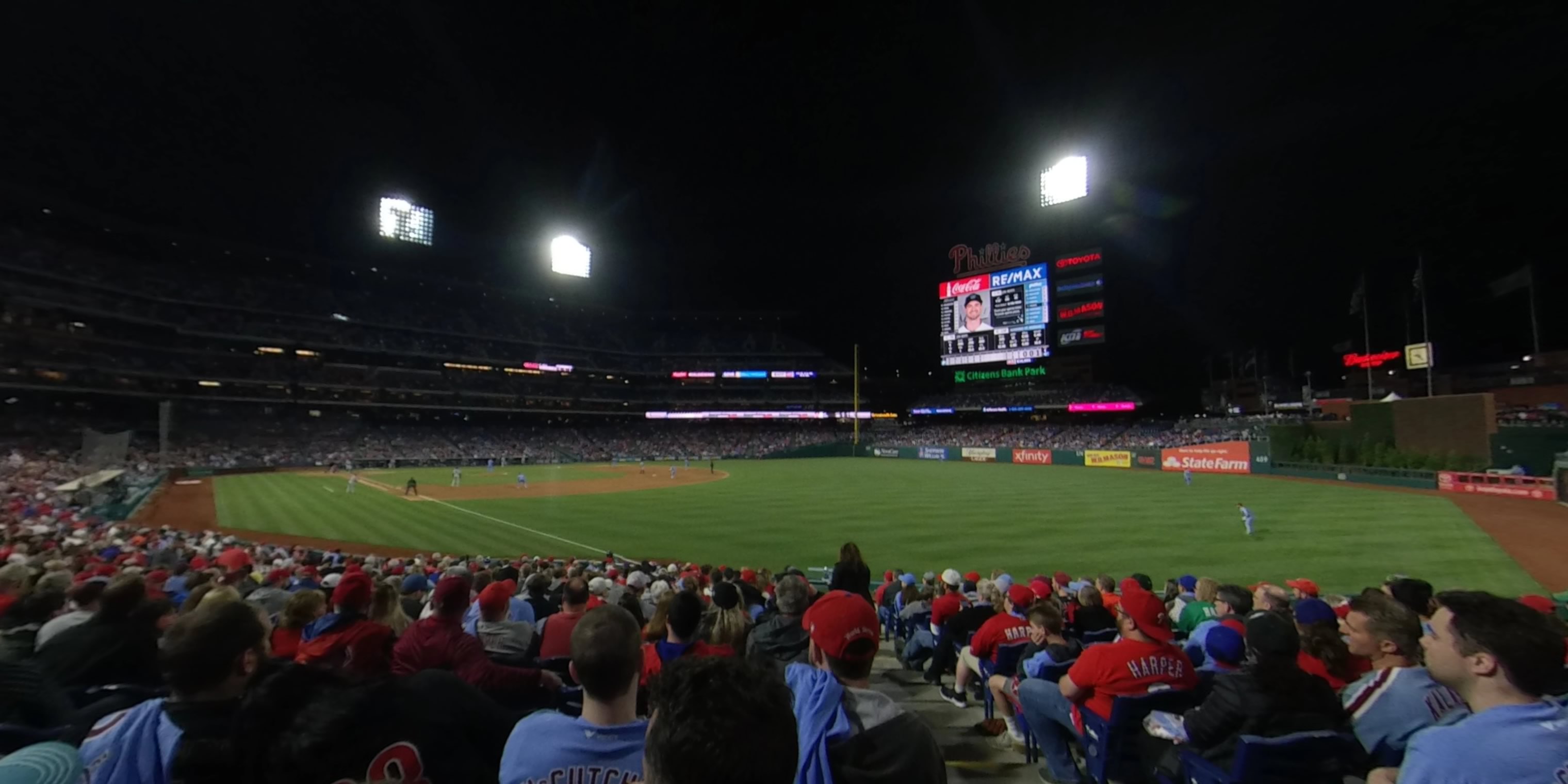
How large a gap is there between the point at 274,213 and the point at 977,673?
6693cm

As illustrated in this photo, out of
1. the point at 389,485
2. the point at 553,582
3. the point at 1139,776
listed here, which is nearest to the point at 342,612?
the point at 553,582

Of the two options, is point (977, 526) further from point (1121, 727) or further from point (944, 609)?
point (1121, 727)

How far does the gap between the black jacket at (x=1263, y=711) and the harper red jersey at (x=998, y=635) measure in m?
2.23

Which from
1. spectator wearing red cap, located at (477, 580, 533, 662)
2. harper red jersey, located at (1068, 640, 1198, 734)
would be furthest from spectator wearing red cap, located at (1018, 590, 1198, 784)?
spectator wearing red cap, located at (477, 580, 533, 662)

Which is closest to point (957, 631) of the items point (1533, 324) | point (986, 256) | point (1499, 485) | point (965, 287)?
point (1499, 485)

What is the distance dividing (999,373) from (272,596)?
71506 mm

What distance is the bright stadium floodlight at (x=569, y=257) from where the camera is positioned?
78.2m

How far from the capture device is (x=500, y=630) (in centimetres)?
489

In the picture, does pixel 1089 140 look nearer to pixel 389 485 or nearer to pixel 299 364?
pixel 389 485

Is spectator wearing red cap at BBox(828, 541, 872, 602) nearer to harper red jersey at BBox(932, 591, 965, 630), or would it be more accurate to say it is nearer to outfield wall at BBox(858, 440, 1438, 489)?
harper red jersey at BBox(932, 591, 965, 630)

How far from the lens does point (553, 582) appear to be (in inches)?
364

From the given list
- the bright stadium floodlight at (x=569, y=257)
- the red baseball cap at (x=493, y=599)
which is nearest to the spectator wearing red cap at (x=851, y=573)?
the red baseball cap at (x=493, y=599)

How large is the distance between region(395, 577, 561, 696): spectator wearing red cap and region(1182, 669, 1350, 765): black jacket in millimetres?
3869

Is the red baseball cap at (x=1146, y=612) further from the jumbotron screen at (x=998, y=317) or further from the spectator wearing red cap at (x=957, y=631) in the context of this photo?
the jumbotron screen at (x=998, y=317)
